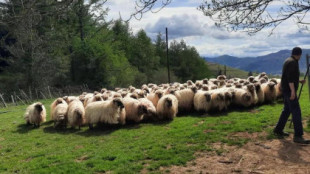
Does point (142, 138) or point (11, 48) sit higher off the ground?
point (11, 48)

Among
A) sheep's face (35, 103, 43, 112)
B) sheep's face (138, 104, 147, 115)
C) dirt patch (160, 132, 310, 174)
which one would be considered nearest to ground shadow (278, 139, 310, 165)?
dirt patch (160, 132, 310, 174)

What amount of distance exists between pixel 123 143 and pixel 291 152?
515 cm

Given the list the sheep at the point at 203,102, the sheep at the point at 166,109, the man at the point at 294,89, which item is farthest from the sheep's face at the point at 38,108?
the man at the point at 294,89

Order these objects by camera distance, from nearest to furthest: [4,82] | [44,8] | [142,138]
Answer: [44,8], [142,138], [4,82]

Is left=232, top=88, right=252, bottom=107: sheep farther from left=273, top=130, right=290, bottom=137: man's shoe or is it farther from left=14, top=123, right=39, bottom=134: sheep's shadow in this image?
left=14, top=123, right=39, bottom=134: sheep's shadow

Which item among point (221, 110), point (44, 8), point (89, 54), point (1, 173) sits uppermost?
point (89, 54)

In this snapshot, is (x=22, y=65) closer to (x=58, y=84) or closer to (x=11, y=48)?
(x=11, y=48)

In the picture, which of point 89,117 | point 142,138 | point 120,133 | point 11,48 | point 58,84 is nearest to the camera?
point 142,138

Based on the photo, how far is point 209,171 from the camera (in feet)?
23.4


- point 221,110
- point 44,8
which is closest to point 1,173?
point 44,8

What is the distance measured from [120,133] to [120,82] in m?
32.2

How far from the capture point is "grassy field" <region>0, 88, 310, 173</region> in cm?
806

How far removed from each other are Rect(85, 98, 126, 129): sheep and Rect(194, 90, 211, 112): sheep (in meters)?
3.75

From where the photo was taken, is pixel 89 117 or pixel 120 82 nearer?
pixel 89 117
